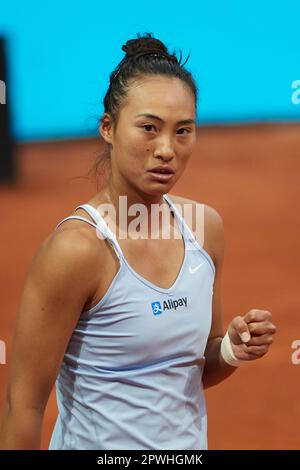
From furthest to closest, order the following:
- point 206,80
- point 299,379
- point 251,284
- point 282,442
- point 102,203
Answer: point 206,80 < point 251,284 < point 299,379 < point 282,442 < point 102,203

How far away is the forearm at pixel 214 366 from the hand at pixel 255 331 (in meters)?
0.16

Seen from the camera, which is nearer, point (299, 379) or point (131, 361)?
point (131, 361)

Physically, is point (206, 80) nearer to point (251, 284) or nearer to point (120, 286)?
point (251, 284)

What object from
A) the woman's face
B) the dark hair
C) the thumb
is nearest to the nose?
the woman's face

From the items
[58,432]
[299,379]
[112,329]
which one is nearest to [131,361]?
[112,329]

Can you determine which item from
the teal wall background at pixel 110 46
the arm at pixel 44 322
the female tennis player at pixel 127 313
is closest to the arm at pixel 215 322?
the female tennis player at pixel 127 313

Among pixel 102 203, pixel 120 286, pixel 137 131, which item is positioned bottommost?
Result: pixel 120 286

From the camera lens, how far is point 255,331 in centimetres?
191

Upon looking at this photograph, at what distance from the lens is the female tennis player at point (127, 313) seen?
1810 millimetres

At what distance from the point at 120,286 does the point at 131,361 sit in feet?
0.56

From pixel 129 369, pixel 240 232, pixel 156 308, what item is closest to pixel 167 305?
pixel 156 308

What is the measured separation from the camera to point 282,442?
3828mm

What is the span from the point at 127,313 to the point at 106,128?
1.57 ft

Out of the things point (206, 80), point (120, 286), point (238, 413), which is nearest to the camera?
point (120, 286)
